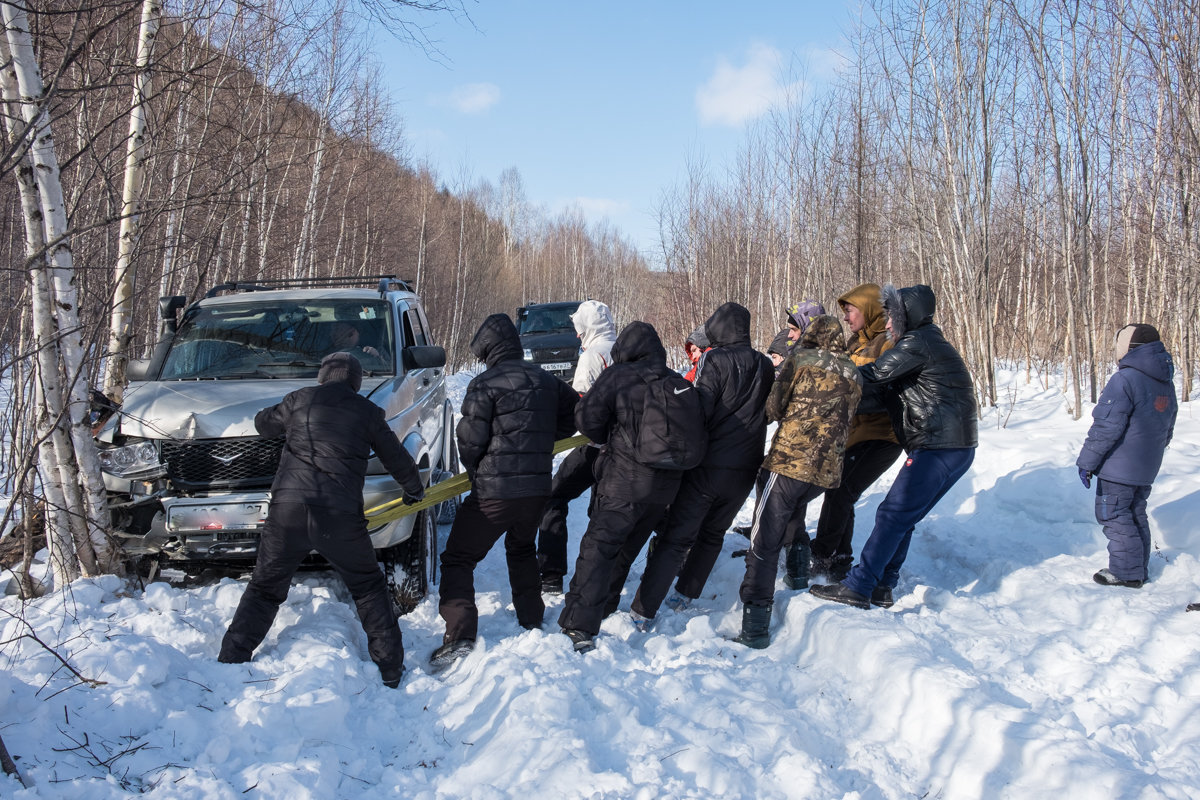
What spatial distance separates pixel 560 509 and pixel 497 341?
163 cm

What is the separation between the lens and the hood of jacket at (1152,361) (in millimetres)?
4812

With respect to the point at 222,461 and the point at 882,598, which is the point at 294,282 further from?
the point at 882,598

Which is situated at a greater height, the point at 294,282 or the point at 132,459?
the point at 294,282

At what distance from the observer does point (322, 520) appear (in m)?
3.66

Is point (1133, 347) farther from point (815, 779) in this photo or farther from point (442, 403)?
point (442, 403)

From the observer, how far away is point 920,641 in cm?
402

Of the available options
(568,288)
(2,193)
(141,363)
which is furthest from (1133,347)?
(568,288)

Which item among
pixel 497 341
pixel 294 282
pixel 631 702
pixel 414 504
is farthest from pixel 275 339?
pixel 631 702

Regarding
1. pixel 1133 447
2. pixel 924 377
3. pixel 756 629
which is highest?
pixel 924 377

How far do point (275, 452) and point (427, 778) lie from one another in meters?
2.21

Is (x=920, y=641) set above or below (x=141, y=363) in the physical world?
below

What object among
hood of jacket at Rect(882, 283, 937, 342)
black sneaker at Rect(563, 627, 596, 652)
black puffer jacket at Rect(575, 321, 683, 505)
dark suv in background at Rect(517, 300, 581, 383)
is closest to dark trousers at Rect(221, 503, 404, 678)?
black sneaker at Rect(563, 627, 596, 652)

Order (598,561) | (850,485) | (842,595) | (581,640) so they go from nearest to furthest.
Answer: (581,640) < (598,561) < (842,595) < (850,485)

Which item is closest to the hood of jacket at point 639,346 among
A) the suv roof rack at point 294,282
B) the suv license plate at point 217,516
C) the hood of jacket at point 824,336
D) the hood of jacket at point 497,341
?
the hood of jacket at point 497,341
